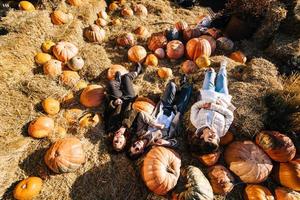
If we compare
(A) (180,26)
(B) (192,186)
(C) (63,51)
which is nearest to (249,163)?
(B) (192,186)

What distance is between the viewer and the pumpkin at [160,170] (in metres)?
4.39

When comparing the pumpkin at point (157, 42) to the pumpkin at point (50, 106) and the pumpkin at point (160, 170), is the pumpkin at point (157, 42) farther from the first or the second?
the pumpkin at point (160, 170)

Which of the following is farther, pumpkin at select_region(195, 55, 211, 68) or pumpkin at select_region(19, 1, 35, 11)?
pumpkin at select_region(19, 1, 35, 11)

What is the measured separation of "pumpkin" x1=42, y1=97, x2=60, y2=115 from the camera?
207 inches

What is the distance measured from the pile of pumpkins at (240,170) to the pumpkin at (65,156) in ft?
3.74

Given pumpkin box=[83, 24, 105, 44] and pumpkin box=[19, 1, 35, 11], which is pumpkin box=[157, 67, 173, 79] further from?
pumpkin box=[19, 1, 35, 11]

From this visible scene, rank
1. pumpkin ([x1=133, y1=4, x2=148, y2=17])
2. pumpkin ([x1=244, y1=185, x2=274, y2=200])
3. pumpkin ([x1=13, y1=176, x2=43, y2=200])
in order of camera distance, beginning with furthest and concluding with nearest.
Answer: pumpkin ([x1=133, y1=4, x2=148, y2=17]) < pumpkin ([x1=244, y1=185, x2=274, y2=200]) < pumpkin ([x1=13, y1=176, x2=43, y2=200])

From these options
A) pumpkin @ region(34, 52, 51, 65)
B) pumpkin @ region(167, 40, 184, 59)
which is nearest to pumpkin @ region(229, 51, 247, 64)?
pumpkin @ region(167, 40, 184, 59)

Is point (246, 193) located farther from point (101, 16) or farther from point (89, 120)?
point (101, 16)

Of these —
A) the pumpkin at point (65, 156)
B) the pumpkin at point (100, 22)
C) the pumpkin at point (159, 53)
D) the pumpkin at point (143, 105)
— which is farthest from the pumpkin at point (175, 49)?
the pumpkin at point (65, 156)

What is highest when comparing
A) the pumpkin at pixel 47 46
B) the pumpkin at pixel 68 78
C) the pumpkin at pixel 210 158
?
the pumpkin at pixel 47 46

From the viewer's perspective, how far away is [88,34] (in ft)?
22.3

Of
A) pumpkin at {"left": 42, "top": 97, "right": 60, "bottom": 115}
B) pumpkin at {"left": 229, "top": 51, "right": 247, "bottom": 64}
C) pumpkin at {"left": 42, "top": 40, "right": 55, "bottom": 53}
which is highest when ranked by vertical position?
pumpkin at {"left": 229, "top": 51, "right": 247, "bottom": 64}

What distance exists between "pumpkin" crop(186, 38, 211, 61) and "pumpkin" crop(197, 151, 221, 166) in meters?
2.55
